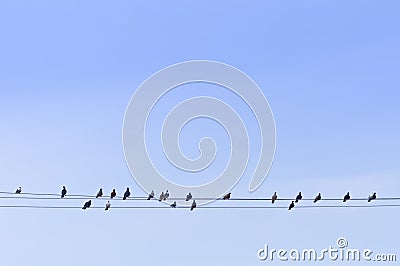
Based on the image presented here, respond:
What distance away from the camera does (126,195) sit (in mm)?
61781

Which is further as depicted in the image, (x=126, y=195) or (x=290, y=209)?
(x=290, y=209)

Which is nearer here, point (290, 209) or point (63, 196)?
point (63, 196)

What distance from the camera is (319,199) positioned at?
63.3 m

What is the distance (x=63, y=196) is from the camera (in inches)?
2413

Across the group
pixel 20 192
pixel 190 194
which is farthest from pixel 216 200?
pixel 20 192

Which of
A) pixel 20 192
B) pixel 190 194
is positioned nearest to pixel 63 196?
pixel 20 192

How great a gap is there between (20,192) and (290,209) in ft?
51.1

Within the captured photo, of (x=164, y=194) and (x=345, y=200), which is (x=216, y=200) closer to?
(x=164, y=194)

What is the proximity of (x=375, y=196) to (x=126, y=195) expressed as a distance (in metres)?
13.5

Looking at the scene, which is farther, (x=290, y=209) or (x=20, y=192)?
(x=290, y=209)

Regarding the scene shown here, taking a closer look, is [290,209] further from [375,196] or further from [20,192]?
[20,192]

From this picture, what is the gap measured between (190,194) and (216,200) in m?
1.84

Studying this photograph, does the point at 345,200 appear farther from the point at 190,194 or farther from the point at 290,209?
the point at 190,194

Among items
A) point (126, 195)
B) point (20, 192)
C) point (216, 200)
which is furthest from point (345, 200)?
point (20, 192)
